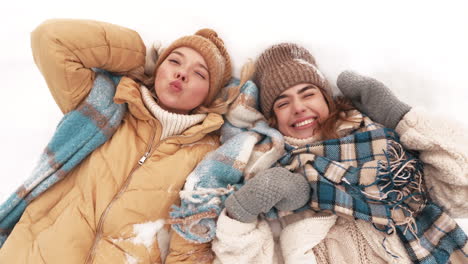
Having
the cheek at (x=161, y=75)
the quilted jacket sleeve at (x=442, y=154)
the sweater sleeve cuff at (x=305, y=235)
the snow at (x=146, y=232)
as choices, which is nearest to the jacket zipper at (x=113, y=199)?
the snow at (x=146, y=232)

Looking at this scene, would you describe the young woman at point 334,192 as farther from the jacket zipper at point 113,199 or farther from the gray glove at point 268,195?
the jacket zipper at point 113,199

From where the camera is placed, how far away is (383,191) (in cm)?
94

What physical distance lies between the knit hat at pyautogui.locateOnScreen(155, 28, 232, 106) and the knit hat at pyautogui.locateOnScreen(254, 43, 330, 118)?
15cm

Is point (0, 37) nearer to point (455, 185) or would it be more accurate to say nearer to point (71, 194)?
point (71, 194)

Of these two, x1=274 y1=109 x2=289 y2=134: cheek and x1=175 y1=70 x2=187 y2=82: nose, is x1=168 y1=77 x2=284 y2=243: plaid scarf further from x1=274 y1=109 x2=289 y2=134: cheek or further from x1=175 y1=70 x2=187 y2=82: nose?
x1=175 y1=70 x2=187 y2=82: nose

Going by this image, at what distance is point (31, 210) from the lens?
1.05m

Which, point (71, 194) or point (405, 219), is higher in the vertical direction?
point (405, 219)

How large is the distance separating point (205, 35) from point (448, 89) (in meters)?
1.01

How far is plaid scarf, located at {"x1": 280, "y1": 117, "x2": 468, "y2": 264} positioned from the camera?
892mm

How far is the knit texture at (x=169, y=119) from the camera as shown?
44.0 inches

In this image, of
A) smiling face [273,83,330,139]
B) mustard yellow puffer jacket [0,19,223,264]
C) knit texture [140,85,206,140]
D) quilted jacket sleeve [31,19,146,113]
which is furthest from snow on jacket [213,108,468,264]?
quilted jacket sleeve [31,19,146,113]

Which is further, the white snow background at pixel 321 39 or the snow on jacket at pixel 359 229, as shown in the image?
the white snow background at pixel 321 39

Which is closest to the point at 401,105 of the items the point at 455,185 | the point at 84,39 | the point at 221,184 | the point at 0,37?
the point at 455,185

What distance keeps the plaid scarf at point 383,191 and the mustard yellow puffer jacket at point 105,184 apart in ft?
1.42
